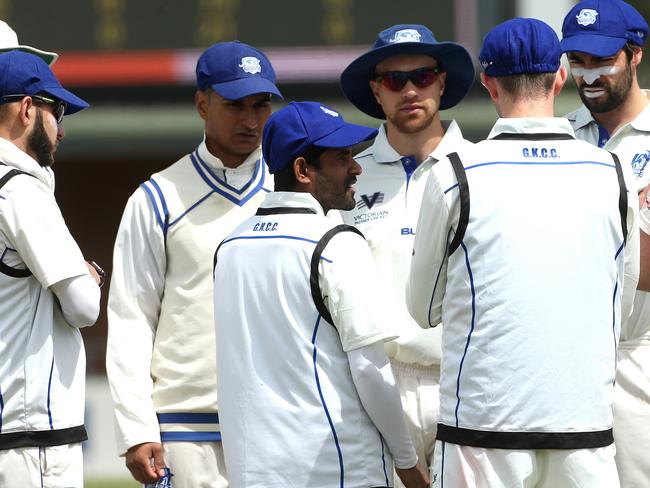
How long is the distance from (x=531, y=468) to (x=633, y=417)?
81 centimetres

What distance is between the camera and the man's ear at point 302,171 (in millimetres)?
3979

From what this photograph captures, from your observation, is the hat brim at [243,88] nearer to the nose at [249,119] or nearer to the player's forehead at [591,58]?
the nose at [249,119]

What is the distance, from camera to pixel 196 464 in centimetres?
454

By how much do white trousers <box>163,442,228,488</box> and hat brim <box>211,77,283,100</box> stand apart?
1.15 meters

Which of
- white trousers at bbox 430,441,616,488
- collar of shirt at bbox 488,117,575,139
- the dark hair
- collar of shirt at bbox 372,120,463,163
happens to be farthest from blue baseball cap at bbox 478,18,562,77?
white trousers at bbox 430,441,616,488

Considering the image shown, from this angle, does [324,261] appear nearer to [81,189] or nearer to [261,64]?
[261,64]

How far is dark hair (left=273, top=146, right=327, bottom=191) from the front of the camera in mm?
3988

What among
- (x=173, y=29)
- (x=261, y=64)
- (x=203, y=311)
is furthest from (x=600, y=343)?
(x=173, y=29)

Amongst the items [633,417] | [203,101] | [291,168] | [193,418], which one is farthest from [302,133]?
[633,417]

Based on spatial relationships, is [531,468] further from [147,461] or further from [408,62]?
[408,62]

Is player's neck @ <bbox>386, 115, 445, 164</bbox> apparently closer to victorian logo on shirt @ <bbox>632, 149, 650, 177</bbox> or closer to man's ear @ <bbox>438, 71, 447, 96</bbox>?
man's ear @ <bbox>438, 71, 447, 96</bbox>

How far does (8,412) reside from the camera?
157 inches

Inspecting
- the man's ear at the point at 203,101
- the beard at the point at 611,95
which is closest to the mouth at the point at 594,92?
the beard at the point at 611,95

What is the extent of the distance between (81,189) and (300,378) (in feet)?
38.1
